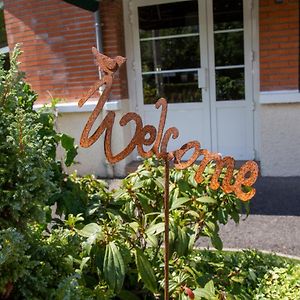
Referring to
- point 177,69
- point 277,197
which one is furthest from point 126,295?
point 177,69

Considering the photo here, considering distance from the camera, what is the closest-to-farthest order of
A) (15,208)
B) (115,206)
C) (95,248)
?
(15,208) < (95,248) < (115,206)

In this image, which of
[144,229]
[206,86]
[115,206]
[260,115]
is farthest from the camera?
[206,86]

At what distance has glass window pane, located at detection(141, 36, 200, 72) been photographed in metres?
6.25

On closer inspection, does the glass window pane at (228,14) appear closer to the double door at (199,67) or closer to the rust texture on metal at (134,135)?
the double door at (199,67)

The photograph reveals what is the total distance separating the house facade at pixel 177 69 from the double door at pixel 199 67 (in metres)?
0.01

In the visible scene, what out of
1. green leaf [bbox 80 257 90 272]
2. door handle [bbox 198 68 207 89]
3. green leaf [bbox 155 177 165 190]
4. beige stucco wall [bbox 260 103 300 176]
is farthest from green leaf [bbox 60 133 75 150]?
door handle [bbox 198 68 207 89]

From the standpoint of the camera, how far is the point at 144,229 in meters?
2.14

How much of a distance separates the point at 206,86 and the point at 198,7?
112 centimetres

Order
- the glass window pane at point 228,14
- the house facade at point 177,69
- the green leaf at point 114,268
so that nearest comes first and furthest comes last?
the green leaf at point 114,268, the house facade at point 177,69, the glass window pane at point 228,14

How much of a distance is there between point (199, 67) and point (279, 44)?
121 cm

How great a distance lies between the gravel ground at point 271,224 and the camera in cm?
381

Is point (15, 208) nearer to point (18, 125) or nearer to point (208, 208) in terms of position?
point (18, 125)

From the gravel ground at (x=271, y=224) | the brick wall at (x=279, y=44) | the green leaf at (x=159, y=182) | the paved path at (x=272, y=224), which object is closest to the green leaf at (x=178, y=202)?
the green leaf at (x=159, y=182)

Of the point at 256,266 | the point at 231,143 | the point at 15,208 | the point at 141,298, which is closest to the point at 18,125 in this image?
the point at 15,208
